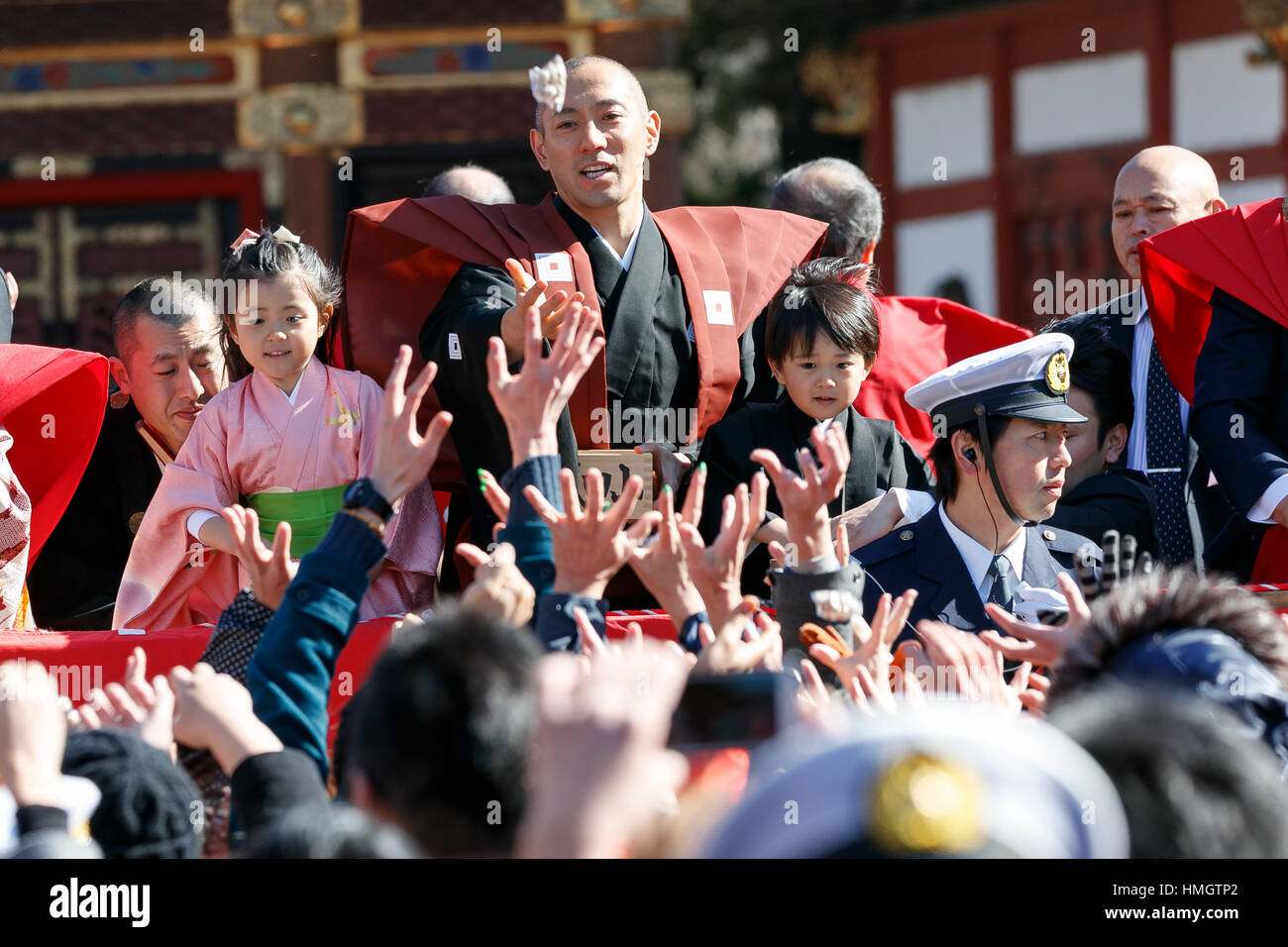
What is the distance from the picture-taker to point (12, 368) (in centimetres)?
389

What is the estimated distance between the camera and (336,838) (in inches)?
61.4

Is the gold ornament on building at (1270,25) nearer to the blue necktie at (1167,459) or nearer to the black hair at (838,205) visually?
the black hair at (838,205)

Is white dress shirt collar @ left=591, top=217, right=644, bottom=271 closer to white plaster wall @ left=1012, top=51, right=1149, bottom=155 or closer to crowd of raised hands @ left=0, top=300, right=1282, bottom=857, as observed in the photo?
crowd of raised hands @ left=0, top=300, right=1282, bottom=857

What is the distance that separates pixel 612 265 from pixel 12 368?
1.38 metres

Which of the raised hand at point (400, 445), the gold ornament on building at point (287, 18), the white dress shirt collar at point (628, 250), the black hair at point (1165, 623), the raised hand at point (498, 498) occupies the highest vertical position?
the gold ornament on building at point (287, 18)

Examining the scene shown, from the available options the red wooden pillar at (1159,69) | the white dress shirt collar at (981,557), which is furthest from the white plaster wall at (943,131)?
the white dress shirt collar at (981,557)

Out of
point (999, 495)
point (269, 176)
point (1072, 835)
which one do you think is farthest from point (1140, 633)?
point (269, 176)

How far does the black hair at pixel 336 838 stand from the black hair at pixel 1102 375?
2.56m

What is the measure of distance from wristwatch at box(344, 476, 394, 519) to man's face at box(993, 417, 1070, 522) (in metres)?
1.29

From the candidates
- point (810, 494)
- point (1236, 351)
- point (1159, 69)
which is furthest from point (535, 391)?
point (1159, 69)

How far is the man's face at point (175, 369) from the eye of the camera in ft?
12.8

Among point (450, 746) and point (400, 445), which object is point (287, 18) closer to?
point (400, 445)
